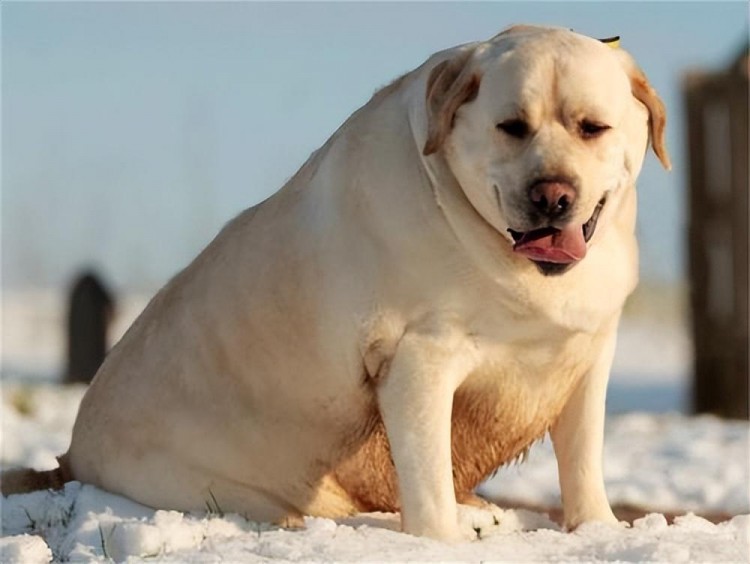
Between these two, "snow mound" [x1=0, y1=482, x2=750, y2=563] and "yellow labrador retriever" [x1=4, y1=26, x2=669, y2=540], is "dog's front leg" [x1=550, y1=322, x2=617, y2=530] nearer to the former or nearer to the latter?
"yellow labrador retriever" [x1=4, y1=26, x2=669, y2=540]

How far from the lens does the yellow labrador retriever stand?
4.00 m

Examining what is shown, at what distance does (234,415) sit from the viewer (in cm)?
459

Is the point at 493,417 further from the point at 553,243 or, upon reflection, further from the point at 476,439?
the point at 553,243

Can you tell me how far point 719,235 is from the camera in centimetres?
1237

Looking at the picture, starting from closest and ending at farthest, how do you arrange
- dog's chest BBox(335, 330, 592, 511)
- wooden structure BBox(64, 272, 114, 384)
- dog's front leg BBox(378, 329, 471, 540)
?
dog's front leg BBox(378, 329, 471, 540)
dog's chest BBox(335, 330, 592, 511)
wooden structure BBox(64, 272, 114, 384)

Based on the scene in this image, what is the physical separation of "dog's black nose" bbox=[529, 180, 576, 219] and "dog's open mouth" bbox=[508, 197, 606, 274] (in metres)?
0.08

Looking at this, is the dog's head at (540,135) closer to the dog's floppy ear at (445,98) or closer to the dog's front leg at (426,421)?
the dog's floppy ear at (445,98)

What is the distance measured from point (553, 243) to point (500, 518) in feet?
3.23

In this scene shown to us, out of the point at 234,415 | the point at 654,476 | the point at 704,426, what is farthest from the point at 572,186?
the point at 704,426

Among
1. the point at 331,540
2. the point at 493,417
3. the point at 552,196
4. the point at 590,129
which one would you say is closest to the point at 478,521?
the point at 493,417

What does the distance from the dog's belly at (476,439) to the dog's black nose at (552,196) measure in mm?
584

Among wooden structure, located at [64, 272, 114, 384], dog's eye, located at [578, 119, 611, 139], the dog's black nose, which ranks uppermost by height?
dog's eye, located at [578, 119, 611, 139]

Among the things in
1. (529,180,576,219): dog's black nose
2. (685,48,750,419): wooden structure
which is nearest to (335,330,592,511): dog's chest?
(529,180,576,219): dog's black nose

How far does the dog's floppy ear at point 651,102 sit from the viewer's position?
13.8 feet
